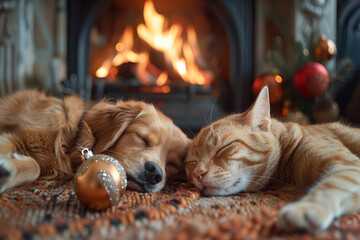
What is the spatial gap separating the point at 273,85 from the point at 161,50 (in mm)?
1404

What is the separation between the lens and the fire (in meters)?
3.68

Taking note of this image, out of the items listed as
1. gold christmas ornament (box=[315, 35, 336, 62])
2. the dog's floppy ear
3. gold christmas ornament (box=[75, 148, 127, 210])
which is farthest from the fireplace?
gold christmas ornament (box=[75, 148, 127, 210])

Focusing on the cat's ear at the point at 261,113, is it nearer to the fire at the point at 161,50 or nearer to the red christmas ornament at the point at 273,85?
the red christmas ornament at the point at 273,85

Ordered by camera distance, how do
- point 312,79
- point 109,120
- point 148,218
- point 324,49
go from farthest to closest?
point 324,49 → point 312,79 → point 109,120 → point 148,218

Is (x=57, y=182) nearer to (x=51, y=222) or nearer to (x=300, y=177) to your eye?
(x=51, y=222)

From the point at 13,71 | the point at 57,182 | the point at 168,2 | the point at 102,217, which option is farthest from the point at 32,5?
the point at 102,217

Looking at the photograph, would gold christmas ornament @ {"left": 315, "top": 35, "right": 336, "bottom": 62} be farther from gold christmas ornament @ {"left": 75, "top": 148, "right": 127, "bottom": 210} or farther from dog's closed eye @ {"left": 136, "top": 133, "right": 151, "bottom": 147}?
gold christmas ornament @ {"left": 75, "top": 148, "right": 127, "bottom": 210}

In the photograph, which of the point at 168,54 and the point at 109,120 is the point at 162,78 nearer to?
the point at 168,54

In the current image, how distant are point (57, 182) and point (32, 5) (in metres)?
2.73

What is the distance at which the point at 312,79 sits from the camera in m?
2.79

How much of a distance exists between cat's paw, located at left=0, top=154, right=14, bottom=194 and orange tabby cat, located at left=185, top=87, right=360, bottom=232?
2.39ft

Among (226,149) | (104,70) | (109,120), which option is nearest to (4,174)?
(109,120)

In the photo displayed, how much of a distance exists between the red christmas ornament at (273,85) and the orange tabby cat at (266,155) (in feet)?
5.07

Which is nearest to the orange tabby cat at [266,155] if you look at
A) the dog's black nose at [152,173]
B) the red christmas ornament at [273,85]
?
the dog's black nose at [152,173]
